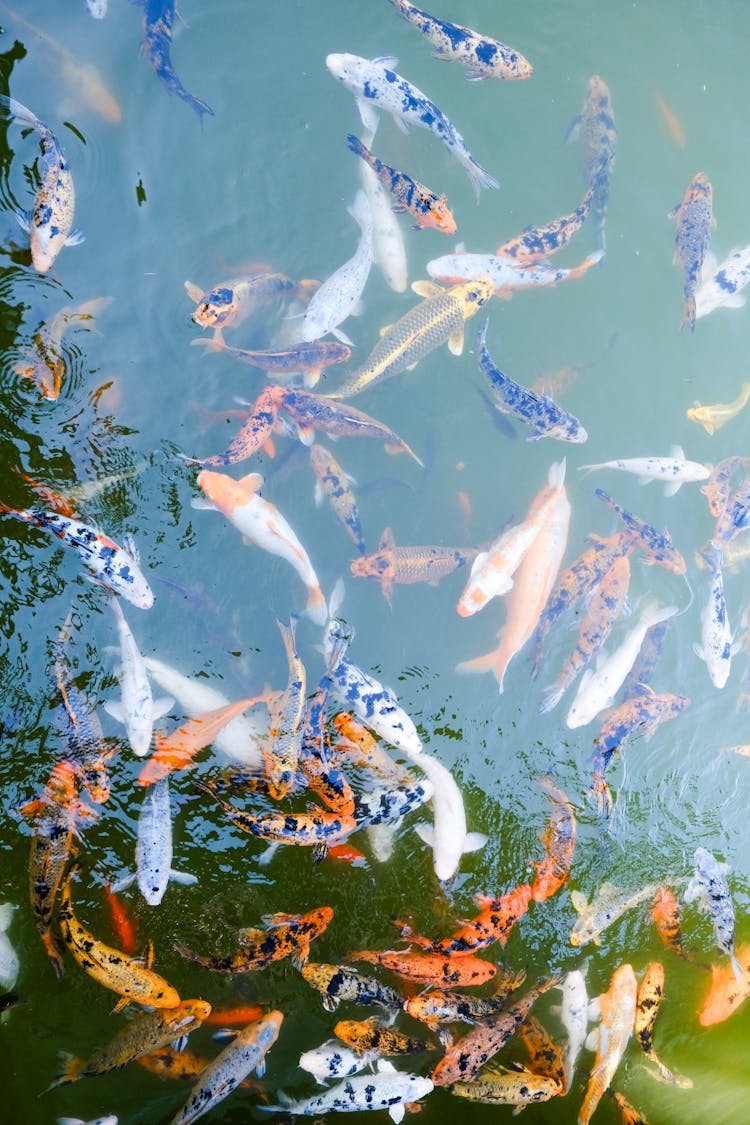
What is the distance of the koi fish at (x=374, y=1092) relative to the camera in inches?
163

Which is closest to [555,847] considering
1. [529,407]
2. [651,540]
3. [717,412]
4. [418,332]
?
[651,540]

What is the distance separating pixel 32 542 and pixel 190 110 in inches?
95.9

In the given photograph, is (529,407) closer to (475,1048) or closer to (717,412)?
(717,412)

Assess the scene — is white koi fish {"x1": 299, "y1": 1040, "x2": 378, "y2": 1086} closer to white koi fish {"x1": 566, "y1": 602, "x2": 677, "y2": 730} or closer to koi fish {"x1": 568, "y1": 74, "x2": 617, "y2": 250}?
white koi fish {"x1": 566, "y1": 602, "x2": 677, "y2": 730}

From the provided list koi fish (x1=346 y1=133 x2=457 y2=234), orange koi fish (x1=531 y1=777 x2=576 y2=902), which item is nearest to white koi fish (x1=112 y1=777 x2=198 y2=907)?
orange koi fish (x1=531 y1=777 x2=576 y2=902)

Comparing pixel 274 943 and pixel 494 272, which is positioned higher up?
pixel 494 272

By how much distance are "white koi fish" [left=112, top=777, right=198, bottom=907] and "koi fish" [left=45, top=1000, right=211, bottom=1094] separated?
0.57 meters

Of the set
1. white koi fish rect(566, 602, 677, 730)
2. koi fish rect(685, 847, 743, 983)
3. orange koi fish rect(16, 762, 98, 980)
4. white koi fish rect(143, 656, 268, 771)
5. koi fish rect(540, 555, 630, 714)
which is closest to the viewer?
white koi fish rect(143, 656, 268, 771)

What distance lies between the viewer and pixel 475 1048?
4297 mm

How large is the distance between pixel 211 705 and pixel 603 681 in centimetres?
215

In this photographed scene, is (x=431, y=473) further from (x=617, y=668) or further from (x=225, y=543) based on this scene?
(x=617, y=668)

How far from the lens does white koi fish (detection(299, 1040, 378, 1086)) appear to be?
414 centimetres

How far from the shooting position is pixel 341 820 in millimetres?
3988

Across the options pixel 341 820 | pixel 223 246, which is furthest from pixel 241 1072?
pixel 223 246
